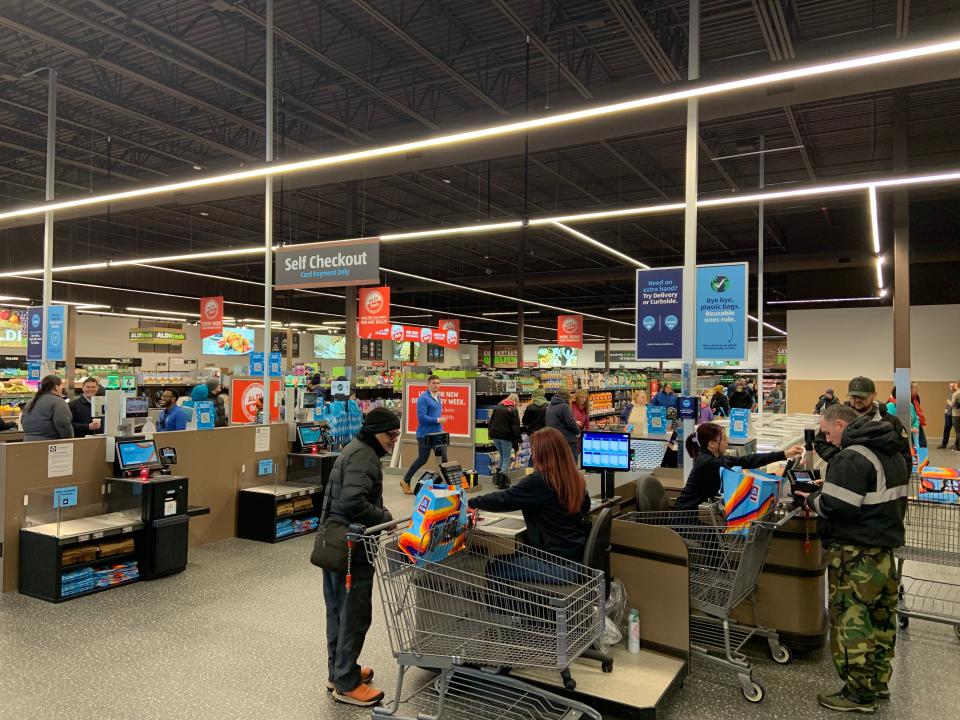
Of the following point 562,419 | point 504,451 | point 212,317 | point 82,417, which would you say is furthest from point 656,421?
point 212,317

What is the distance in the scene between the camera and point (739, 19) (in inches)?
315

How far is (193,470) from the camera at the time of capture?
22.0 ft

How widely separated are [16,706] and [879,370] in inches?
804

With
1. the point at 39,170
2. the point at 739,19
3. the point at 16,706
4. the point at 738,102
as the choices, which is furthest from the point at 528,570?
the point at 39,170

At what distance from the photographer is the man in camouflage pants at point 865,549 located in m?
3.54

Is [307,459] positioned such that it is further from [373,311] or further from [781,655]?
[373,311]

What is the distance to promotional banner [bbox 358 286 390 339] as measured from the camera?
14.4m

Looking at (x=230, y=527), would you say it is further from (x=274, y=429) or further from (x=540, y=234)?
(x=540, y=234)

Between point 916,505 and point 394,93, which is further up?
point 394,93

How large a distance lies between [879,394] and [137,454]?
748 inches

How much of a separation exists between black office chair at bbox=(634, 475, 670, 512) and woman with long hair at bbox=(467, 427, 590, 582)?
978 mm

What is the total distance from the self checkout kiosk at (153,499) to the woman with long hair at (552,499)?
368cm

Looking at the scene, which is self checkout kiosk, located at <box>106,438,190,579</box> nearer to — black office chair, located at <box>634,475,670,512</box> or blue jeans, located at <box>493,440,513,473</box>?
black office chair, located at <box>634,475,670,512</box>

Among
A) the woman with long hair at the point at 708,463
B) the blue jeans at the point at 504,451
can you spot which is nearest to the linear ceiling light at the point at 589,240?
the blue jeans at the point at 504,451
